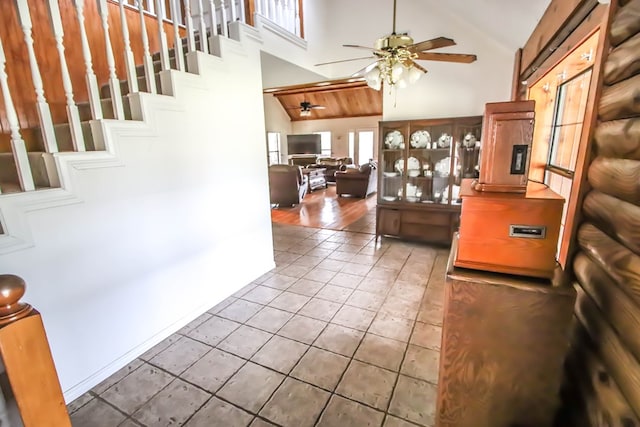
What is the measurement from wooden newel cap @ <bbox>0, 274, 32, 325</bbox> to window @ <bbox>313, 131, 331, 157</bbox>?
478 inches

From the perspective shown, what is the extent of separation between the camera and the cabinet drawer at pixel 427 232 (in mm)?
3881

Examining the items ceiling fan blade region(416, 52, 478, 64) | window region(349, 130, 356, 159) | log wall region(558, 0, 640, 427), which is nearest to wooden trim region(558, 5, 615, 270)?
log wall region(558, 0, 640, 427)

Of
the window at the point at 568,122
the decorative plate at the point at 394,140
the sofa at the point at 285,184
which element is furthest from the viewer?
the sofa at the point at 285,184

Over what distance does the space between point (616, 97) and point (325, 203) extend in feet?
19.9

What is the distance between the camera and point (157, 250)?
208cm

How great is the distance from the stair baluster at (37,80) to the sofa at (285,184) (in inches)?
192

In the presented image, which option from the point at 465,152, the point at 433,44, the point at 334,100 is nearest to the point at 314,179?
the point at 334,100

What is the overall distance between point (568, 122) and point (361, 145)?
33.6 ft

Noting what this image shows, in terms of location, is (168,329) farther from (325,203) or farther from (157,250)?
(325,203)

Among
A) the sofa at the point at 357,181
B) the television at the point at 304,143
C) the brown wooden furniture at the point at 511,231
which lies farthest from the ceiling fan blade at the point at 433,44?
the television at the point at 304,143

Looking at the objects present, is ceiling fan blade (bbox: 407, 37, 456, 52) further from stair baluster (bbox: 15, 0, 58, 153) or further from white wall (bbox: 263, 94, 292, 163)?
white wall (bbox: 263, 94, 292, 163)

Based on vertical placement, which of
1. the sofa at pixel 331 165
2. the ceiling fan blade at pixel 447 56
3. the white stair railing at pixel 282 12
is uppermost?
the white stair railing at pixel 282 12

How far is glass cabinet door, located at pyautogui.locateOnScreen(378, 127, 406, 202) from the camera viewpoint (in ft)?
13.3

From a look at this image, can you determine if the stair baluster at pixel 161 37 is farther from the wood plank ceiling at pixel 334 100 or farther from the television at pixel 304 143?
the television at pixel 304 143
